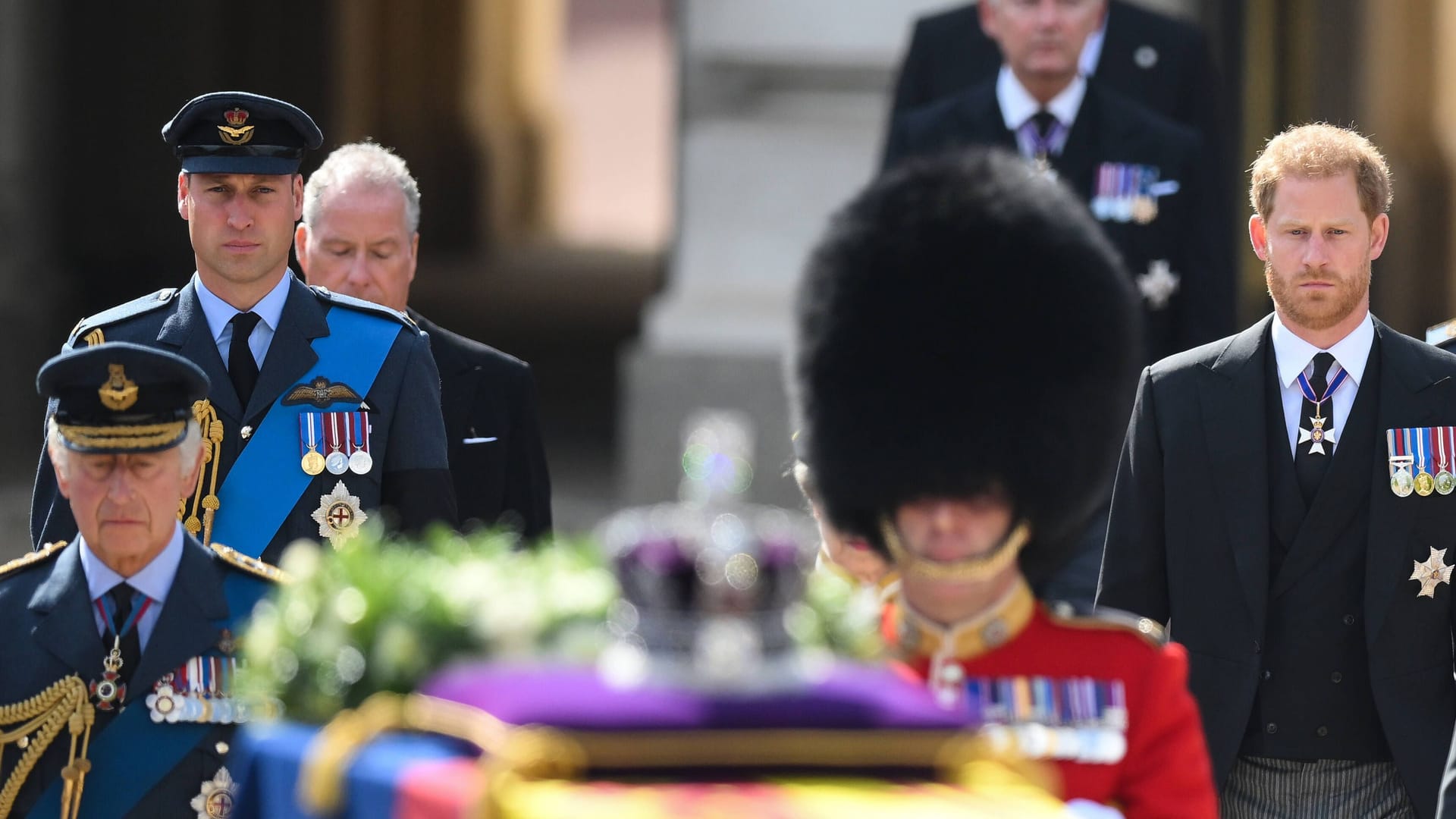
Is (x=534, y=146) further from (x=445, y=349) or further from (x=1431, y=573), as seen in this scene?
(x=1431, y=573)

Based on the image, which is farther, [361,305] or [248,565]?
[361,305]

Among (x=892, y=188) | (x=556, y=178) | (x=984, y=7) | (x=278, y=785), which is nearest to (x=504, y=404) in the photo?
(x=984, y=7)

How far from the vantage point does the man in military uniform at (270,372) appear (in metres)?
5.04

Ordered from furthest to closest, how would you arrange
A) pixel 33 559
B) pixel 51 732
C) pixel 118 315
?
1. pixel 118 315
2. pixel 33 559
3. pixel 51 732

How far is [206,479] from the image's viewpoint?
5.02 meters

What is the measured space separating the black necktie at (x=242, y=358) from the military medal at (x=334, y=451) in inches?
6.6

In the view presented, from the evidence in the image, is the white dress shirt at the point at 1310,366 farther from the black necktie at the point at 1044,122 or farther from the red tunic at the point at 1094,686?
the red tunic at the point at 1094,686

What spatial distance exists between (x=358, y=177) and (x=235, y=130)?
902 mm

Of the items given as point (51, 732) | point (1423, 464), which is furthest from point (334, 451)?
point (1423, 464)

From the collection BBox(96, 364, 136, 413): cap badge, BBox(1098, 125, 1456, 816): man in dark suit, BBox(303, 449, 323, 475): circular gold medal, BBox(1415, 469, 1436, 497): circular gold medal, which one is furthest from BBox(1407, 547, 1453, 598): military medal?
BBox(96, 364, 136, 413): cap badge

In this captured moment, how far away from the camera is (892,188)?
353cm

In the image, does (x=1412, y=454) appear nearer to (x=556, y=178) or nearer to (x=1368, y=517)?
(x=1368, y=517)

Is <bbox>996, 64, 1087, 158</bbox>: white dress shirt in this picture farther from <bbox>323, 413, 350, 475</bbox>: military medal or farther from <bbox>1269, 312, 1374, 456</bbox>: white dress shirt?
<bbox>323, 413, 350, 475</bbox>: military medal

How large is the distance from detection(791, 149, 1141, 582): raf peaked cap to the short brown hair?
1651 millimetres
